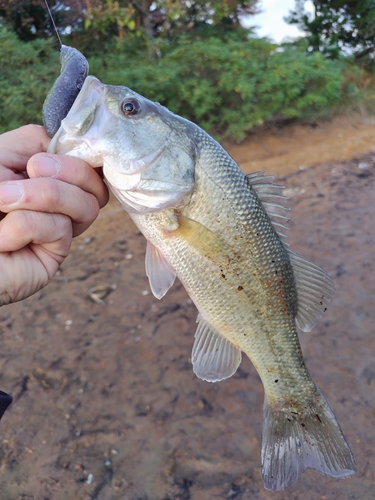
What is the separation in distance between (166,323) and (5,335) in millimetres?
1628

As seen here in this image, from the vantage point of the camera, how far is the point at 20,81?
252 inches

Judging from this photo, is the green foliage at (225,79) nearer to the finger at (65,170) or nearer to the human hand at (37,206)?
the human hand at (37,206)

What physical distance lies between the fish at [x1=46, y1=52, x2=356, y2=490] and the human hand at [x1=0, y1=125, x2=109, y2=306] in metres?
0.10

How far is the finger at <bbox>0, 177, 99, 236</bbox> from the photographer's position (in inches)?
57.9

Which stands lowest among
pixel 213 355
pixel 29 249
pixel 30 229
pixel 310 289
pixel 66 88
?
pixel 213 355

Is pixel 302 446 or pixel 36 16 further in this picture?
pixel 36 16

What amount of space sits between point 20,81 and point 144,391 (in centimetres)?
571

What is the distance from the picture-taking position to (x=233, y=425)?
279cm


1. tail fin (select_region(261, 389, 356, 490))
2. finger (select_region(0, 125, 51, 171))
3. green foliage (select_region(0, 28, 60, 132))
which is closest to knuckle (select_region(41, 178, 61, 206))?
finger (select_region(0, 125, 51, 171))

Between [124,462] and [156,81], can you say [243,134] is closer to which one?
[156,81]

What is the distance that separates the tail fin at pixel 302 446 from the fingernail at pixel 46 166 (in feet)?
4.75

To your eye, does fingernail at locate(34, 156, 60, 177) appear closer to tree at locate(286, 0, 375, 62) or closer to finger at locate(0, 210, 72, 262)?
finger at locate(0, 210, 72, 262)

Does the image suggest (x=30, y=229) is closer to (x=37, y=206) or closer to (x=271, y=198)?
(x=37, y=206)

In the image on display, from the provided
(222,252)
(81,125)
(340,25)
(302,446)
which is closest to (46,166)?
(81,125)
